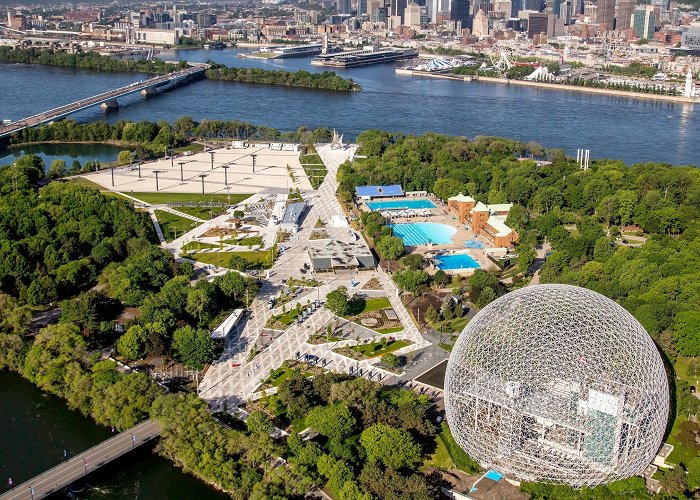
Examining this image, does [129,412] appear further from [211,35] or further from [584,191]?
[211,35]

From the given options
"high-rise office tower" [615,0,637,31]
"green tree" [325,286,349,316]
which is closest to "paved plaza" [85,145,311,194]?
"green tree" [325,286,349,316]

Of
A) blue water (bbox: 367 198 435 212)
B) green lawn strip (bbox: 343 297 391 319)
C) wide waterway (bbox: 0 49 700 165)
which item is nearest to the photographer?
green lawn strip (bbox: 343 297 391 319)

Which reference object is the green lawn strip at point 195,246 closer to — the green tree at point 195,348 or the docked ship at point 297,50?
the green tree at point 195,348

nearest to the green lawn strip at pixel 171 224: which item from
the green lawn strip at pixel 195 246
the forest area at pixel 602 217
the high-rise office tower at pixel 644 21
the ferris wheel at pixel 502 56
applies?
the green lawn strip at pixel 195 246

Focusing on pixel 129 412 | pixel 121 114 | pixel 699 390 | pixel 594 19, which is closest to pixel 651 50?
pixel 594 19

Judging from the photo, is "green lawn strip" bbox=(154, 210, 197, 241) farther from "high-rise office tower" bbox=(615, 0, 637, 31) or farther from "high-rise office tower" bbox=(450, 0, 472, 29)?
"high-rise office tower" bbox=(450, 0, 472, 29)

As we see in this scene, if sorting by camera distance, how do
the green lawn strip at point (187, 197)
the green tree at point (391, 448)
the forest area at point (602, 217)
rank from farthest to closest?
the green lawn strip at point (187, 197) < the forest area at point (602, 217) < the green tree at point (391, 448)
